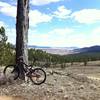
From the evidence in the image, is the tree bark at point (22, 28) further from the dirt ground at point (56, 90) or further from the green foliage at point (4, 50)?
the green foliage at point (4, 50)

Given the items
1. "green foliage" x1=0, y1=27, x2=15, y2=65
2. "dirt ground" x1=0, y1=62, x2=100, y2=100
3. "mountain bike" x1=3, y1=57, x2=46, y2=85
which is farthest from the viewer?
"green foliage" x1=0, y1=27, x2=15, y2=65

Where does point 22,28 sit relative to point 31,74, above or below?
above

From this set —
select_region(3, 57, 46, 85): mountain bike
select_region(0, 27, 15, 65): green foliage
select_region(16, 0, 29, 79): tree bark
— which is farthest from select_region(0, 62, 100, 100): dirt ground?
select_region(0, 27, 15, 65): green foliage

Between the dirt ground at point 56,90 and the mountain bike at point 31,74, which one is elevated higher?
the mountain bike at point 31,74

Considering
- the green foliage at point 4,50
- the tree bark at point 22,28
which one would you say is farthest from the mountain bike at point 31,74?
the green foliage at point 4,50

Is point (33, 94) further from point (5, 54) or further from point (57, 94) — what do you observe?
point (5, 54)

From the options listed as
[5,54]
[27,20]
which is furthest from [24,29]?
[5,54]

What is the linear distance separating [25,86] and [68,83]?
2.17m

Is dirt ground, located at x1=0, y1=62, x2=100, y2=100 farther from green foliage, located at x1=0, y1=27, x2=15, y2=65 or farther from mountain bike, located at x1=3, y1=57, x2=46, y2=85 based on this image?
green foliage, located at x1=0, y1=27, x2=15, y2=65

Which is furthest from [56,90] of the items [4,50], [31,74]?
[4,50]

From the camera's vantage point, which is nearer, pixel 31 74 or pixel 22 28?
pixel 31 74

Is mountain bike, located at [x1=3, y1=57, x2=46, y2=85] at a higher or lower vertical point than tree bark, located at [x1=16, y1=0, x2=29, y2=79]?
lower

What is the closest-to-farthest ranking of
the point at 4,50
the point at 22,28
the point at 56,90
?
the point at 56,90 → the point at 22,28 → the point at 4,50

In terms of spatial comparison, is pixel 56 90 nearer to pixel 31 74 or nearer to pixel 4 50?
pixel 31 74
